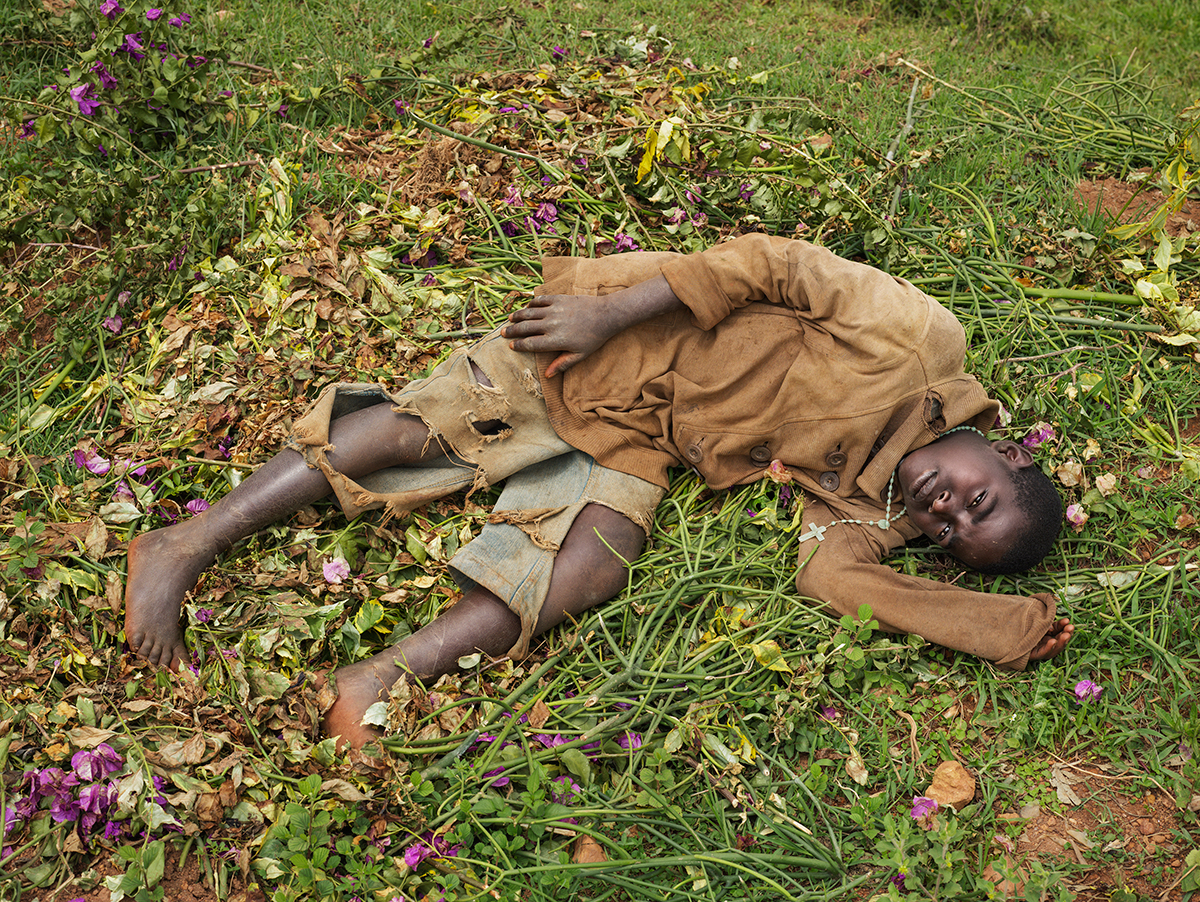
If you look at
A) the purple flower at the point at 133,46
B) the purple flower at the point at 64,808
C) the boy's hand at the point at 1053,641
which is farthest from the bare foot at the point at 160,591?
the boy's hand at the point at 1053,641

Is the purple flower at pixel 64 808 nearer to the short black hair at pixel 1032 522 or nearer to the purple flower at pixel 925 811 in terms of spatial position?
the purple flower at pixel 925 811

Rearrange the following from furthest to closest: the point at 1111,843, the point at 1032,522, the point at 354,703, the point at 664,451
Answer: the point at 664,451, the point at 1032,522, the point at 354,703, the point at 1111,843

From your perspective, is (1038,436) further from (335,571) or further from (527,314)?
(335,571)

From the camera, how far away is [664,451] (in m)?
2.82

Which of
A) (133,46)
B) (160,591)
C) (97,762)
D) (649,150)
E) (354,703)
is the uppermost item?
(133,46)

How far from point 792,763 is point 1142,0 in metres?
5.92

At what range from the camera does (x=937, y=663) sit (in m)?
2.58

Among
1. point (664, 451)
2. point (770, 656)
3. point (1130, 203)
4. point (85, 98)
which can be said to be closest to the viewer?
point (770, 656)

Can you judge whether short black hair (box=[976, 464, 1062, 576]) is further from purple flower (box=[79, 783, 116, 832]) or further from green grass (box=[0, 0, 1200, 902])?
purple flower (box=[79, 783, 116, 832])

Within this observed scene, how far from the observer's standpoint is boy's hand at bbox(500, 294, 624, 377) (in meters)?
2.58

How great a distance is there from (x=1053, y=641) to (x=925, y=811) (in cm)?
66

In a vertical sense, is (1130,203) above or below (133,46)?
below

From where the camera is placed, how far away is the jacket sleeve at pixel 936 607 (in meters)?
2.44

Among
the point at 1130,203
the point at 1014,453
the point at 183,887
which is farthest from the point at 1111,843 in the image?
the point at 1130,203
